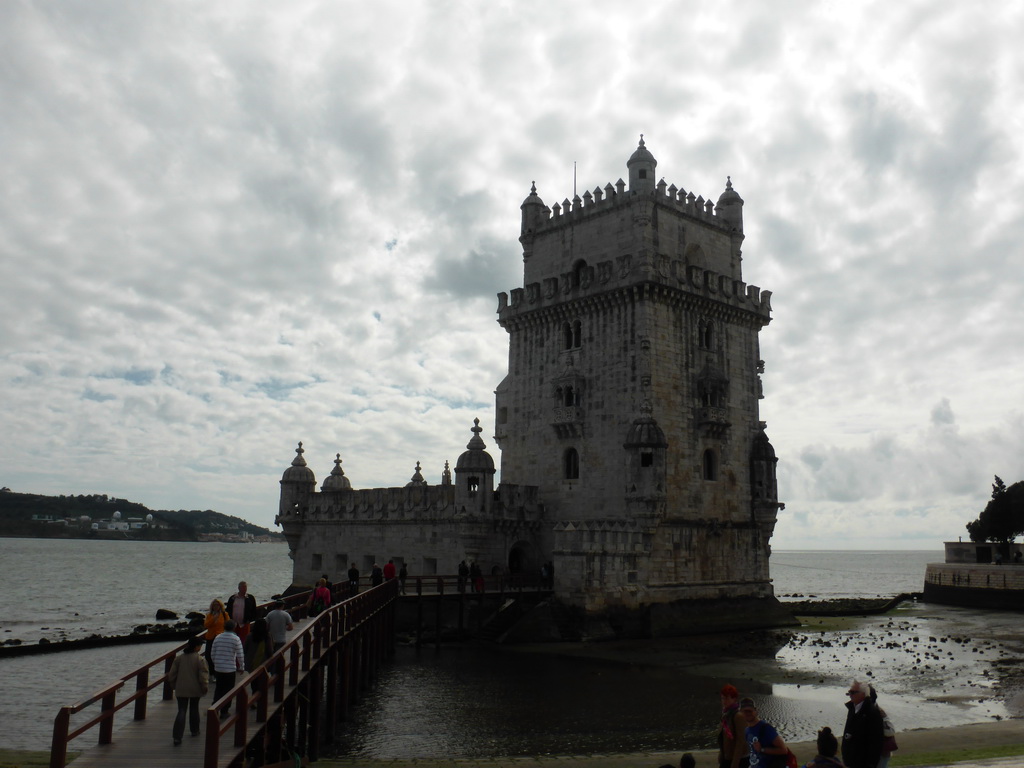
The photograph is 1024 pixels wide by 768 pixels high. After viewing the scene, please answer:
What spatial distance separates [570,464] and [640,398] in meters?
5.31

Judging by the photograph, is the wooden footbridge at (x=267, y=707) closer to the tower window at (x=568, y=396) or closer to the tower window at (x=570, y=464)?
the tower window at (x=570, y=464)

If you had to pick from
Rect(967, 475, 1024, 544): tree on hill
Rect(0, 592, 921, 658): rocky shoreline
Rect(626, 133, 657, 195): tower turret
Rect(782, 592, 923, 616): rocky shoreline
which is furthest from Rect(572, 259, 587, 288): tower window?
Rect(967, 475, 1024, 544): tree on hill

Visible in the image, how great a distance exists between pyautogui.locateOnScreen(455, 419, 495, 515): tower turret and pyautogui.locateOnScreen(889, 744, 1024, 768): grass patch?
81.7 ft

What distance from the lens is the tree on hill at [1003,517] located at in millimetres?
74938

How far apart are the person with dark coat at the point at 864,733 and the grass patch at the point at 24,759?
14.7 meters

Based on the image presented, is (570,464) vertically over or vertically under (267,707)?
over

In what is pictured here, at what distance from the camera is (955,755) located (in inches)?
633

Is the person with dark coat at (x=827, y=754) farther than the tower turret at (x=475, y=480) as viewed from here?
No

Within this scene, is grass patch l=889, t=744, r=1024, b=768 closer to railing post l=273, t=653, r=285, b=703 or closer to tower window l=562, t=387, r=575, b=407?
railing post l=273, t=653, r=285, b=703

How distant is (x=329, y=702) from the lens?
21812 mm

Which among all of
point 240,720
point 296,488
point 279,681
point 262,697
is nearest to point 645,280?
point 296,488

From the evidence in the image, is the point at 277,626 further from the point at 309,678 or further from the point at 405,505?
the point at 405,505

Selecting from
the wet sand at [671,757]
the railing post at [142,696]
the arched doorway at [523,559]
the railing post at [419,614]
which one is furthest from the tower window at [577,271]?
the railing post at [142,696]

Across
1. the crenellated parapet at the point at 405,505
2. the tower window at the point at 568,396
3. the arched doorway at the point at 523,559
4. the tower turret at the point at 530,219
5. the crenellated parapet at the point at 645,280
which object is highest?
the tower turret at the point at 530,219
